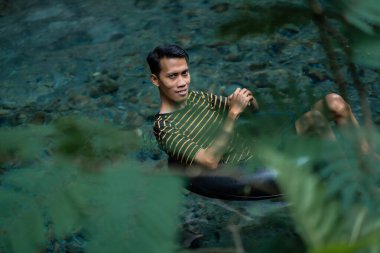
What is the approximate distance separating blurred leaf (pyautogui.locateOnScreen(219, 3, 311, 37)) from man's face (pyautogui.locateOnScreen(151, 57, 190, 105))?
1.43m

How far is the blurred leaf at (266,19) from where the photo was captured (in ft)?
1.92

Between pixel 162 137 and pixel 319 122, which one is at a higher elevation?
pixel 319 122

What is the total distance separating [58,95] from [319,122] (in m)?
2.93

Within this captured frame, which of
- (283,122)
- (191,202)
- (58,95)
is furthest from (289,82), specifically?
(58,95)

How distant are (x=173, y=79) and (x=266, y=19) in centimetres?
149

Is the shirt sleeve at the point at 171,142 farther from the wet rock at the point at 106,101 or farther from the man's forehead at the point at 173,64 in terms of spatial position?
the wet rock at the point at 106,101

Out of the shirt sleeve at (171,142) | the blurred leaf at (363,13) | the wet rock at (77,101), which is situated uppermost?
the blurred leaf at (363,13)

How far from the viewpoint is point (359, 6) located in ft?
1.78

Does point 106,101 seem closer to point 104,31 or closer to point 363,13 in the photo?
point 104,31

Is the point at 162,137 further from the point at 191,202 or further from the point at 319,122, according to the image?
the point at 319,122

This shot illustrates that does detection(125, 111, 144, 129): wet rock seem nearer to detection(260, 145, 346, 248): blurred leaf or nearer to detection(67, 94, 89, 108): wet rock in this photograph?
detection(67, 94, 89, 108): wet rock

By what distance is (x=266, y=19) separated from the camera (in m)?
0.58

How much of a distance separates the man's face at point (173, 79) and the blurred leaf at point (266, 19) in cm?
143

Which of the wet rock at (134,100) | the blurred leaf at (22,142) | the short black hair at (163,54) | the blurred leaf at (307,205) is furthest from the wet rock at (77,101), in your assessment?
the blurred leaf at (307,205)
